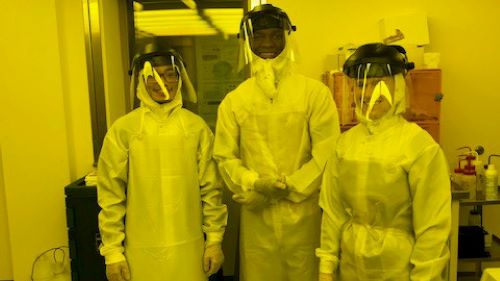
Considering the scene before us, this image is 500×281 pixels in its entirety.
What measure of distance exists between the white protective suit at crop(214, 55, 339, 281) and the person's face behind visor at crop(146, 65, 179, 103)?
268mm

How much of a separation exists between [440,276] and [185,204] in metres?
1.00

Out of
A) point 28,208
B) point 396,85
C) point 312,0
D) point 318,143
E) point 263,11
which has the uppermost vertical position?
point 312,0

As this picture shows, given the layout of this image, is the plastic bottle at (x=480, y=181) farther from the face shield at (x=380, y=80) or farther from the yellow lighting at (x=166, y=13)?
the yellow lighting at (x=166, y=13)

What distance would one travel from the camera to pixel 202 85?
3100 mm

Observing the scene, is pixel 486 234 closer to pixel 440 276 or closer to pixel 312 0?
pixel 440 276

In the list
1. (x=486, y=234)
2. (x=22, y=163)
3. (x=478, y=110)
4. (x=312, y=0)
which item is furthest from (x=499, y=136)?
(x=22, y=163)

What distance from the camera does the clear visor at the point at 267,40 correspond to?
189 cm

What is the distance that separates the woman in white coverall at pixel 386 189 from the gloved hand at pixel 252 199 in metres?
0.33

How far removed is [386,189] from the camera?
1.44 meters

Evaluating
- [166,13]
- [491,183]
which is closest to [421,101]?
[491,183]

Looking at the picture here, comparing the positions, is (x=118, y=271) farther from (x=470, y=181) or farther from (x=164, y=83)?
(x=470, y=181)

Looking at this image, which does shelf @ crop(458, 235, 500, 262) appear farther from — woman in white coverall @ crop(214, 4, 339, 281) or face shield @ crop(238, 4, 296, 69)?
face shield @ crop(238, 4, 296, 69)

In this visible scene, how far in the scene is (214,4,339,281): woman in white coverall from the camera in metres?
1.81

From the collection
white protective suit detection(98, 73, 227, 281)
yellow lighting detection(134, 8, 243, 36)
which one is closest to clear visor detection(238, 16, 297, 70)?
white protective suit detection(98, 73, 227, 281)
